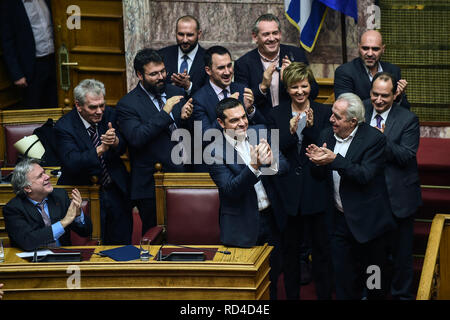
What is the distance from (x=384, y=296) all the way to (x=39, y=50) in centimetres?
366

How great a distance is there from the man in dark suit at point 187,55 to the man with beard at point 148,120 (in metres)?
0.29

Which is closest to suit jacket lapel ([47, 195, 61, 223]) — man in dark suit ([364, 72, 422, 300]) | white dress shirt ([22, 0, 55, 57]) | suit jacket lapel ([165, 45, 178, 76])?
suit jacket lapel ([165, 45, 178, 76])

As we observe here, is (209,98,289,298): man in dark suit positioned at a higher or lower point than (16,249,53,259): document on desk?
higher

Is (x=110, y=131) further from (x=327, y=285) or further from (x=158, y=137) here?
(x=327, y=285)

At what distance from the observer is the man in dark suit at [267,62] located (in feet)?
16.3

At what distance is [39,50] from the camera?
659 centimetres

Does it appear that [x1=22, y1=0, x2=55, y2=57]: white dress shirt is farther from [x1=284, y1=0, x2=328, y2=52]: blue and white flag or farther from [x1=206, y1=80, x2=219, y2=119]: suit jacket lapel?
[x1=206, y1=80, x2=219, y2=119]: suit jacket lapel

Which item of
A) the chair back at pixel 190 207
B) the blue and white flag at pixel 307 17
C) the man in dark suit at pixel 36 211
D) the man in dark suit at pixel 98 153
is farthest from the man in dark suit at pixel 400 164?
the man in dark suit at pixel 36 211

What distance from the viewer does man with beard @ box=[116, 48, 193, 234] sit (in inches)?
188

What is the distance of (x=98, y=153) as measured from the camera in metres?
4.59

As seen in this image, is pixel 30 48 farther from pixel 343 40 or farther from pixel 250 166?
pixel 250 166

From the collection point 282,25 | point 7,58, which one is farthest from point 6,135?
point 282,25

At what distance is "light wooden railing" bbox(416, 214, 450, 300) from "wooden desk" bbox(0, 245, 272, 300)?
0.78m

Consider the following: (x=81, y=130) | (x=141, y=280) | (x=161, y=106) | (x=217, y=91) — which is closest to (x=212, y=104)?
(x=217, y=91)
